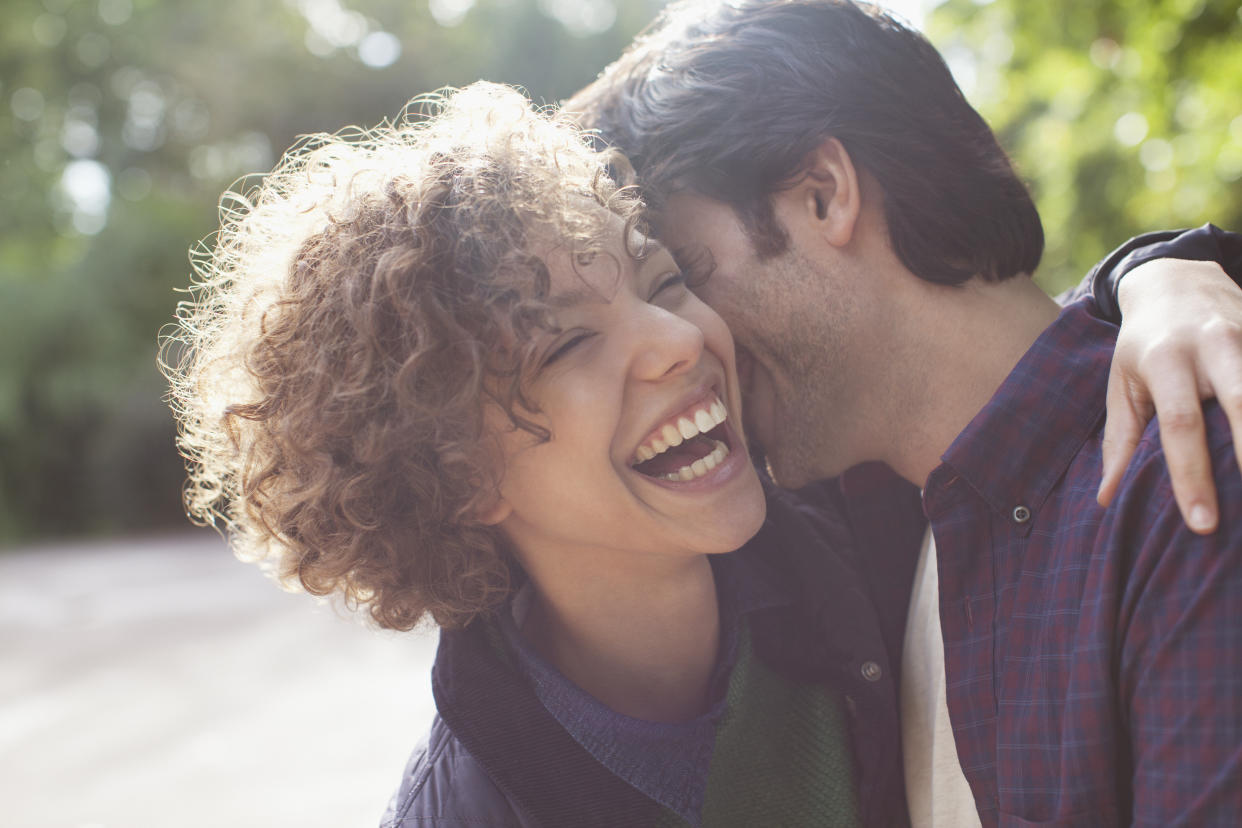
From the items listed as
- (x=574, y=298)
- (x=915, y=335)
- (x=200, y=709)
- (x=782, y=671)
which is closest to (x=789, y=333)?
(x=915, y=335)

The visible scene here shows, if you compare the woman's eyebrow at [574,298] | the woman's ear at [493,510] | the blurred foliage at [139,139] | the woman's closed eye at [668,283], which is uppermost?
Result: the woman's eyebrow at [574,298]

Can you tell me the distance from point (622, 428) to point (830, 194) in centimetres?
73

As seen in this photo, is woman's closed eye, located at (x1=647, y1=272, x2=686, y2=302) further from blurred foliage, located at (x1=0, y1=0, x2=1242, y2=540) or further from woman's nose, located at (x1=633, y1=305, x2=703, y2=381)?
blurred foliage, located at (x1=0, y1=0, x2=1242, y2=540)

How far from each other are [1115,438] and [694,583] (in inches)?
34.5

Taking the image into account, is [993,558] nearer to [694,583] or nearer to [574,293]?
[694,583]

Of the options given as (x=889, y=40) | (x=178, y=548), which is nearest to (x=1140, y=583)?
(x=889, y=40)

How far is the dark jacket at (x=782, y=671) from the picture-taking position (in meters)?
→ 1.84

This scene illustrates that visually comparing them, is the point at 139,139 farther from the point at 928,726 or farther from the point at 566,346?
the point at 928,726

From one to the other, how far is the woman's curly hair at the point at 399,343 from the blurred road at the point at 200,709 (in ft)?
3.86

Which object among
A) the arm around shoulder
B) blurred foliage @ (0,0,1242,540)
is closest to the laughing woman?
the arm around shoulder

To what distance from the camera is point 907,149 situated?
2.23m

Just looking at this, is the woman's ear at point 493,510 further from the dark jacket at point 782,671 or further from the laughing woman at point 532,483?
the dark jacket at point 782,671

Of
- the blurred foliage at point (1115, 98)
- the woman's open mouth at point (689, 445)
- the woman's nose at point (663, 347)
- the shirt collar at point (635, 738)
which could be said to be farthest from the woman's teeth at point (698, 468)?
the blurred foliage at point (1115, 98)

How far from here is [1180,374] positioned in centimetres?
148
